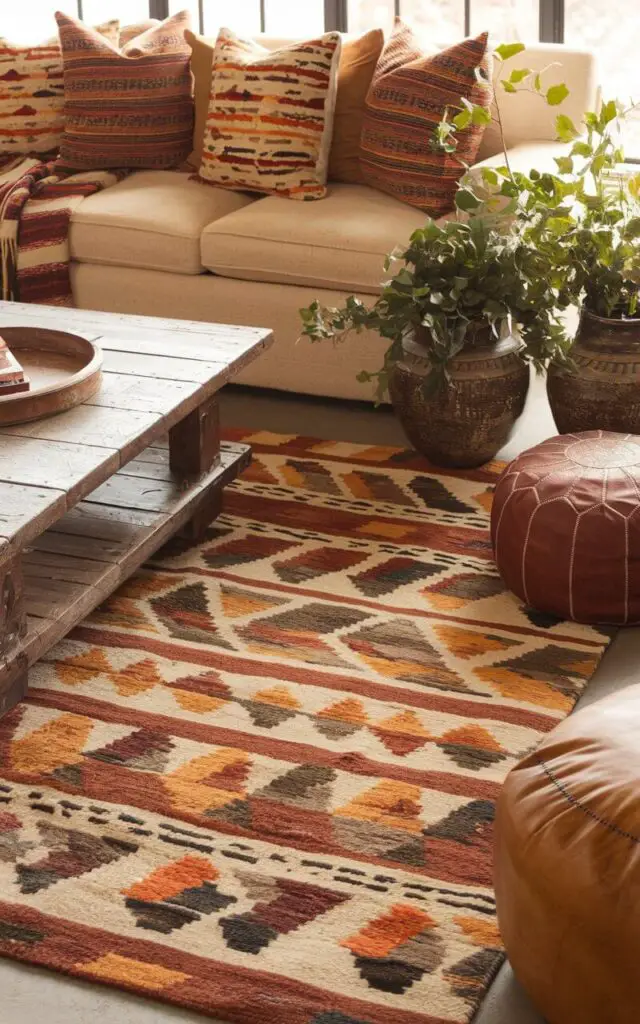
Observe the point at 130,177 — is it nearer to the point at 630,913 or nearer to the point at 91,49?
the point at 91,49

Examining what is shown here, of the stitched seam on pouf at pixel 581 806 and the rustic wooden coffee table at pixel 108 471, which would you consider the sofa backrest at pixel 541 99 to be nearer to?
the rustic wooden coffee table at pixel 108 471

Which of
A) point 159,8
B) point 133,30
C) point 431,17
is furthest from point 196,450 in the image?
point 431,17

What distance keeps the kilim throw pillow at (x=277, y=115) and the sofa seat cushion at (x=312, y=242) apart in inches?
6.9

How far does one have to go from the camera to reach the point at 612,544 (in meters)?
2.48

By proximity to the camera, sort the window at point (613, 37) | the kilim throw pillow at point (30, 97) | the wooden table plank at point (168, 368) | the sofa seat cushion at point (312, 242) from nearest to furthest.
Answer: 1. the wooden table plank at point (168, 368)
2. the sofa seat cushion at point (312, 242)
3. the kilim throw pillow at point (30, 97)
4. the window at point (613, 37)

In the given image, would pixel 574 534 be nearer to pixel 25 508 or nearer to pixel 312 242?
pixel 25 508

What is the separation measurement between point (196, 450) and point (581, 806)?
1.51m

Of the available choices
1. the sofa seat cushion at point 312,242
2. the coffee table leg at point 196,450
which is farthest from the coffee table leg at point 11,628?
the sofa seat cushion at point 312,242

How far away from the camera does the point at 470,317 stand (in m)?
3.04

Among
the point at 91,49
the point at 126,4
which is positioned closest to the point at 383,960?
the point at 91,49

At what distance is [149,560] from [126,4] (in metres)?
3.57

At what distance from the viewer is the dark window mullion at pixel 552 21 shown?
445cm

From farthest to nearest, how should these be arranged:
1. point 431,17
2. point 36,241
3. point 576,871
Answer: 1. point 431,17
2. point 36,241
3. point 576,871

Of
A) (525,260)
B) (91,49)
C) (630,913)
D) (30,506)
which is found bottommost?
(630,913)
